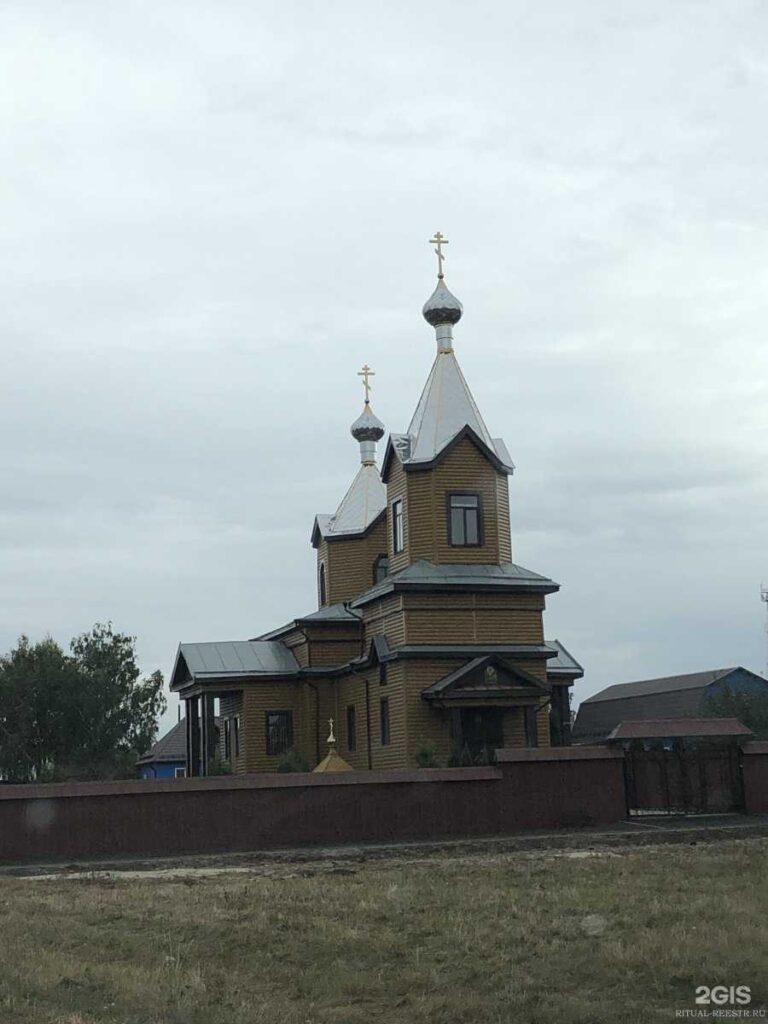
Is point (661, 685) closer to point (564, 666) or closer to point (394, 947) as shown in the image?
point (564, 666)

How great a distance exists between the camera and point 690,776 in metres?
27.2

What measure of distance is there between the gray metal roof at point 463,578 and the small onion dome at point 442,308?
7297mm

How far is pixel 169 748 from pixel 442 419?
37156 mm

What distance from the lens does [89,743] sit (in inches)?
2566

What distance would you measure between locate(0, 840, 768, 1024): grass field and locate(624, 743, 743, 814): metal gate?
9.39 m

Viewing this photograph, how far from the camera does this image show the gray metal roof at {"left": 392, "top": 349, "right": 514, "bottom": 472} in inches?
1404

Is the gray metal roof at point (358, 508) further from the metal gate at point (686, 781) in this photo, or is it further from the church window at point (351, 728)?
the metal gate at point (686, 781)

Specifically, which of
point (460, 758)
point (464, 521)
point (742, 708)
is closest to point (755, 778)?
point (460, 758)

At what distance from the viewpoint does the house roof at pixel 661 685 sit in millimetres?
67831

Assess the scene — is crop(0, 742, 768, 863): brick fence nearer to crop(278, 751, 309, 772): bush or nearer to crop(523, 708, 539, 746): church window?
crop(523, 708, 539, 746): church window

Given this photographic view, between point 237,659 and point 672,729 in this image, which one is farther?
point 237,659

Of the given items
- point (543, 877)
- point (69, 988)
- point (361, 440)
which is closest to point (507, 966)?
point (69, 988)

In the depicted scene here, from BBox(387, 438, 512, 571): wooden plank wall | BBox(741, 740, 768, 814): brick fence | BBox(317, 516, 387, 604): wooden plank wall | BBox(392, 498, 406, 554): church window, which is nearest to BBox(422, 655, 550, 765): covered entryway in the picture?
BBox(387, 438, 512, 571): wooden plank wall

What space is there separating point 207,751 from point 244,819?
16441 mm
